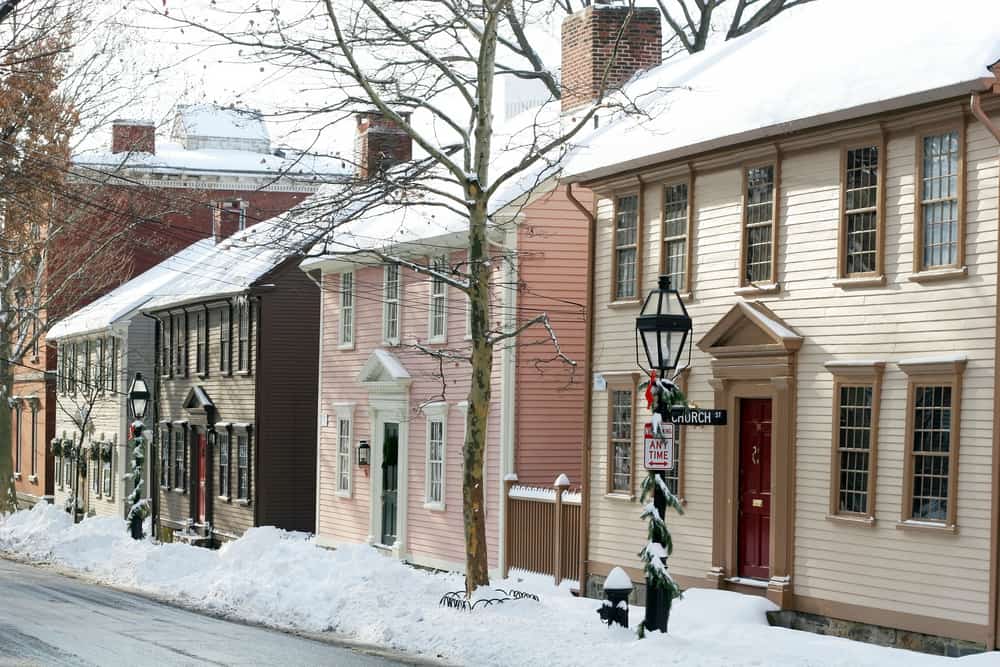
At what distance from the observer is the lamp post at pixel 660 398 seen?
16.1m

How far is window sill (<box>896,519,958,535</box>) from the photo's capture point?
1612 centimetres

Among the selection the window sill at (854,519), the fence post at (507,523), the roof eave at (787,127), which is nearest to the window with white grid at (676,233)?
the roof eave at (787,127)

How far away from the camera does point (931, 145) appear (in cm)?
1686

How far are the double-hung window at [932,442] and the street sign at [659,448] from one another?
2.83 m

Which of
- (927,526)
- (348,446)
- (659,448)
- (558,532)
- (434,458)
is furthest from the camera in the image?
(348,446)

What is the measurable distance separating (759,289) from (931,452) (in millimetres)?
3682

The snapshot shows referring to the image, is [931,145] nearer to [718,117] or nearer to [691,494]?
[718,117]

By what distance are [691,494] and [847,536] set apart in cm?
334

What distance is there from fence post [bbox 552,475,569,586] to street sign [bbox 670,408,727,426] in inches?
312

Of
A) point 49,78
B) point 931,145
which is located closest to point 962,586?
point 931,145

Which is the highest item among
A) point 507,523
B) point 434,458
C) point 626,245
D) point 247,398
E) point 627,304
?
point 626,245

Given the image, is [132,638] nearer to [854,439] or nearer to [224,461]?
[854,439]

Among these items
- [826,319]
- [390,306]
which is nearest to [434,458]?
[390,306]

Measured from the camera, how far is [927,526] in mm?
16422
